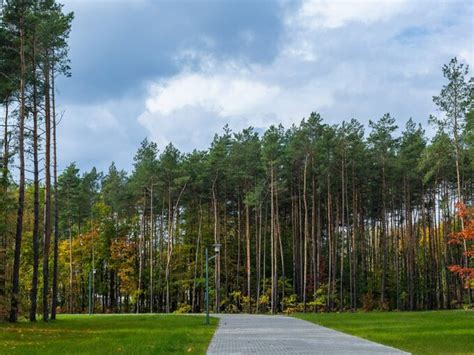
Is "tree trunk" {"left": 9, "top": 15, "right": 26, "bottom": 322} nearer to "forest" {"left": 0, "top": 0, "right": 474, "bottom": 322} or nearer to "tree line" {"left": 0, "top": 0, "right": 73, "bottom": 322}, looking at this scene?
"tree line" {"left": 0, "top": 0, "right": 73, "bottom": 322}

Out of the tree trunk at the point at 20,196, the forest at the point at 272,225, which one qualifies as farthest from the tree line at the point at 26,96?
the forest at the point at 272,225

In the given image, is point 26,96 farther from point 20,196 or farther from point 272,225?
point 272,225

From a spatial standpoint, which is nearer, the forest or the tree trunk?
the tree trunk

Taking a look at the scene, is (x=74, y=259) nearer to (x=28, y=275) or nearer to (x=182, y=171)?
(x=28, y=275)

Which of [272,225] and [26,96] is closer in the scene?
[26,96]

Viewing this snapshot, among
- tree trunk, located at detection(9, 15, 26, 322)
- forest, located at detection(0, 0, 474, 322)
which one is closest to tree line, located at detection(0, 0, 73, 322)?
tree trunk, located at detection(9, 15, 26, 322)

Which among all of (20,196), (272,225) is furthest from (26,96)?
(272,225)

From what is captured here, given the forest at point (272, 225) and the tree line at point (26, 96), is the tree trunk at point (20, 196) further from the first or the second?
the forest at point (272, 225)

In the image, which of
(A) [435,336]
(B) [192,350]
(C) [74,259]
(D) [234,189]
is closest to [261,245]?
(D) [234,189]

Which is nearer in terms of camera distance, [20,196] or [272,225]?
[20,196]

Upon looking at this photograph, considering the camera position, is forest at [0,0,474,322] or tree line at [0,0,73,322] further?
forest at [0,0,474,322]

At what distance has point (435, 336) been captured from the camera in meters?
18.1

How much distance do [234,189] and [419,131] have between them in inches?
689

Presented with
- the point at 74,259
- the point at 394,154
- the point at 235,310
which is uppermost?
the point at 394,154
